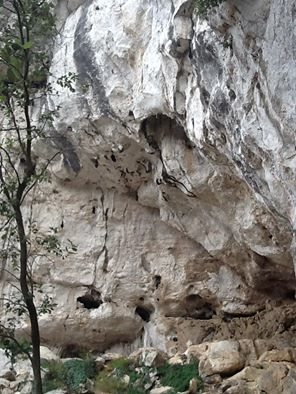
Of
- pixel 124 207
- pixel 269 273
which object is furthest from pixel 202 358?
pixel 124 207

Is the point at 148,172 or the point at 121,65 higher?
the point at 121,65

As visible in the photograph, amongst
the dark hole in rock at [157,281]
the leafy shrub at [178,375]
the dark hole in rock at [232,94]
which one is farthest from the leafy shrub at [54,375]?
the dark hole in rock at [232,94]

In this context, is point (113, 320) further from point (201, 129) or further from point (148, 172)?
point (201, 129)

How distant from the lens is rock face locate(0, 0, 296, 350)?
19.7ft

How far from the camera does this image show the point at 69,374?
930 centimetres

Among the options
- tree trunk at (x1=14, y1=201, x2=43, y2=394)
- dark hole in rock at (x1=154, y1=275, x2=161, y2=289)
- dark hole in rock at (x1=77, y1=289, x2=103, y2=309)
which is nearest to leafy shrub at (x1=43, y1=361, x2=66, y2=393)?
dark hole in rock at (x1=77, y1=289, x2=103, y2=309)

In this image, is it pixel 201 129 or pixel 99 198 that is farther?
pixel 99 198

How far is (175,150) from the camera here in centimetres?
916

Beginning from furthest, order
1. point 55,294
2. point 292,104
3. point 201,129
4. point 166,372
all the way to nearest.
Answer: point 55,294
point 166,372
point 201,129
point 292,104

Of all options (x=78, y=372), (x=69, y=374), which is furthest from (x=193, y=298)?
(x=69, y=374)

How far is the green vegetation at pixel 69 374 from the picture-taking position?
9.02 metres

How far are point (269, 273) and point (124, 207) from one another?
2676mm

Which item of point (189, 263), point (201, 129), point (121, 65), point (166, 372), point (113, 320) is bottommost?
point (166, 372)

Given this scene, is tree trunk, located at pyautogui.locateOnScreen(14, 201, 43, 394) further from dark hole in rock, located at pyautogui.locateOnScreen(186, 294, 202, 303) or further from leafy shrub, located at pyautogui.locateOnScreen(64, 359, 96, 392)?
A: dark hole in rock, located at pyautogui.locateOnScreen(186, 294, 202, 303)
